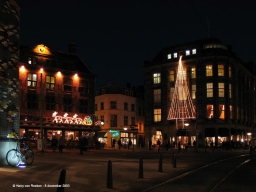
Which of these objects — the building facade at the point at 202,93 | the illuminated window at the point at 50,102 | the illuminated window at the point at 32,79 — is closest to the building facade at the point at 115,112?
the building facade at the point at 202,93

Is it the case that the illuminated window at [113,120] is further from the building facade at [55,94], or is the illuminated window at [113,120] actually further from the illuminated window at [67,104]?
the illuminated window at [67,104]

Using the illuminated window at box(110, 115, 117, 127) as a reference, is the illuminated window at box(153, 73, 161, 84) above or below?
above

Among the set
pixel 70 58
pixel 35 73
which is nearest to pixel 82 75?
pixel 70 58

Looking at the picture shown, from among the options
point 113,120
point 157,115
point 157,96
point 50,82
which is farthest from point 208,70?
point 50,82

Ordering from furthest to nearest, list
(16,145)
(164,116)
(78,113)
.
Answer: (164,116) < (78,113) < (16,145)

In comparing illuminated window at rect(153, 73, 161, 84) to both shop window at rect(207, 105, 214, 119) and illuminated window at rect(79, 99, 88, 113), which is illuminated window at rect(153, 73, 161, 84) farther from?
illuminated window at rect(79, 99, 88, 113)

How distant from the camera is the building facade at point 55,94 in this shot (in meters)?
49.8

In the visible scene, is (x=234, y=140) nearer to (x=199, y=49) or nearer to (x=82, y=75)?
(x=199, y=49)

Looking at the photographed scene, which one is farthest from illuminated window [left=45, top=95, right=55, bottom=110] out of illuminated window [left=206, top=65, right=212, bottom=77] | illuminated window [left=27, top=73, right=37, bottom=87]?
illuminated window [left=206, top=65, right=212, bottom=77]

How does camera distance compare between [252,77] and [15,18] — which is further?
[252,77]

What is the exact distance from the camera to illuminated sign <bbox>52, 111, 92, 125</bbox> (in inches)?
2055

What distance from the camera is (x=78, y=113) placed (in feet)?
184

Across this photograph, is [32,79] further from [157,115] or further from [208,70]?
[208,70]

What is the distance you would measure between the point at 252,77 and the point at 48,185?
7080 cm
